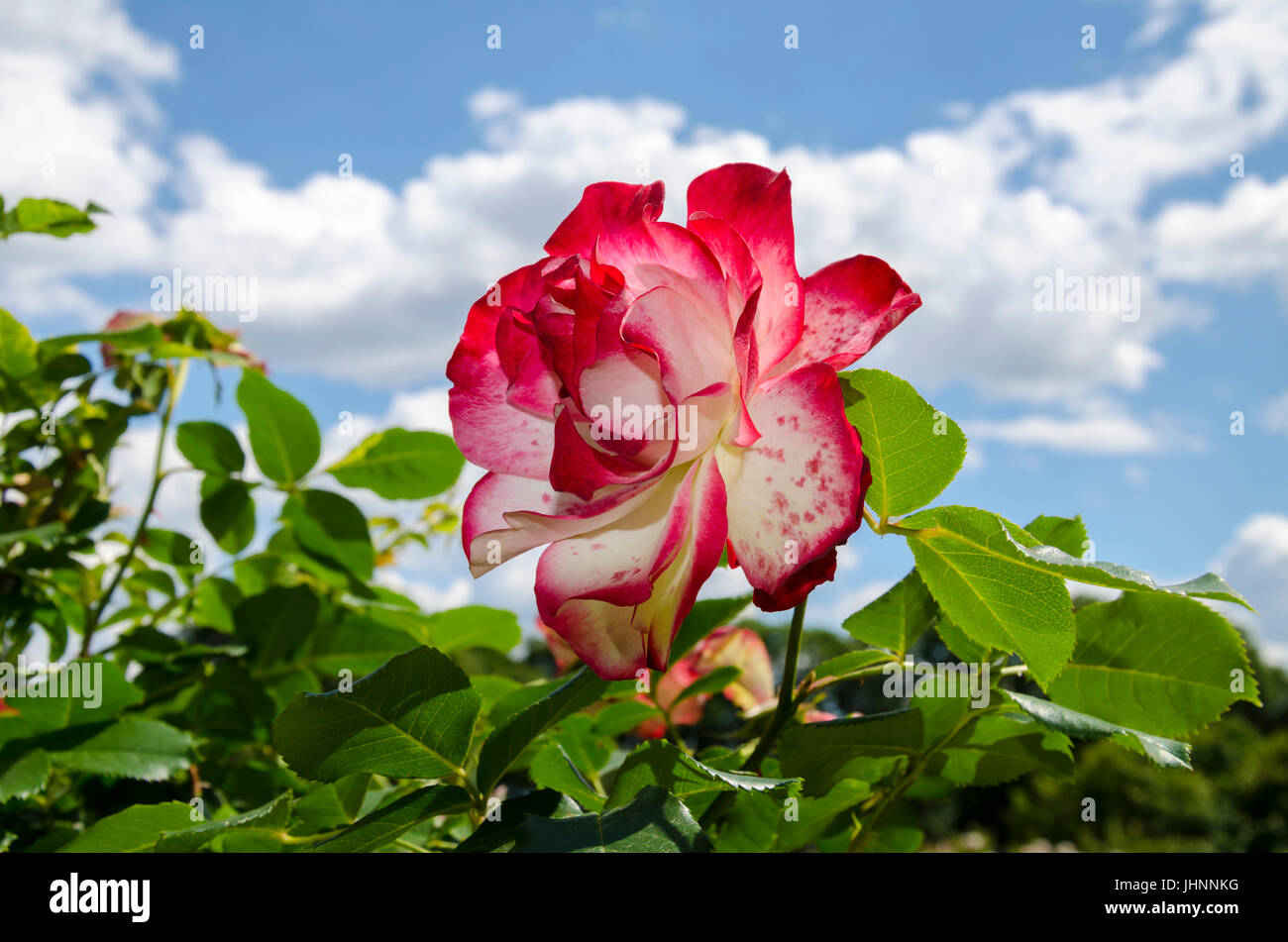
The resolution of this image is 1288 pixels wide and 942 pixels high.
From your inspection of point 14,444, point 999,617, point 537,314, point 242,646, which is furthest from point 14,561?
point 999,617

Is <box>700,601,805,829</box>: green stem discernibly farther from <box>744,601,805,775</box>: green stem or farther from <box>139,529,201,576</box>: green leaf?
<box>139,529,201,576</box>: green leaf

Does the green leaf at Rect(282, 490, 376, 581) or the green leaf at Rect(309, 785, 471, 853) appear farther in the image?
the green leaf at Rect(282, 490, 376, 581)

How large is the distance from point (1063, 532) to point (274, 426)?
2.59ft

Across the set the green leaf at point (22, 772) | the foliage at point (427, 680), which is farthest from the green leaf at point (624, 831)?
the green leaf at point (22, 772)

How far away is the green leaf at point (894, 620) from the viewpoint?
65 centimetres

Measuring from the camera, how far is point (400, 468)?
43.1 inches

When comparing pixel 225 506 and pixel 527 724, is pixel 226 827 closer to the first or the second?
pixel 527 724

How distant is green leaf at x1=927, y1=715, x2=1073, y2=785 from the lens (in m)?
0.63

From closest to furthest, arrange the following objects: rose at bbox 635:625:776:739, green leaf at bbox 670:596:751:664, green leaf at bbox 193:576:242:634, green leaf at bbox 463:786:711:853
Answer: green leaf at bbox 463:786:711:853
green leaf at bbox 670:596:751:664
rose at bbox 635:625:776:739
green leaf at bbox 193:576:242:634

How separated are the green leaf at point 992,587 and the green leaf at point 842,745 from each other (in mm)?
103

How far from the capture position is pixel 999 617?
509 mm

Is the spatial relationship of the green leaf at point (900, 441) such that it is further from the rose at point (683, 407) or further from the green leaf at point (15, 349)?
the green leaf at point (15, 349)

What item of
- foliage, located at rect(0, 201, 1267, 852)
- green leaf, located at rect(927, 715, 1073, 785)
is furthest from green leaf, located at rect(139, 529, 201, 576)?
green leaf, located at rect(927, 715, 1073, 785)

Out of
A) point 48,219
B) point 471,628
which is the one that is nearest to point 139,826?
point 471,628
